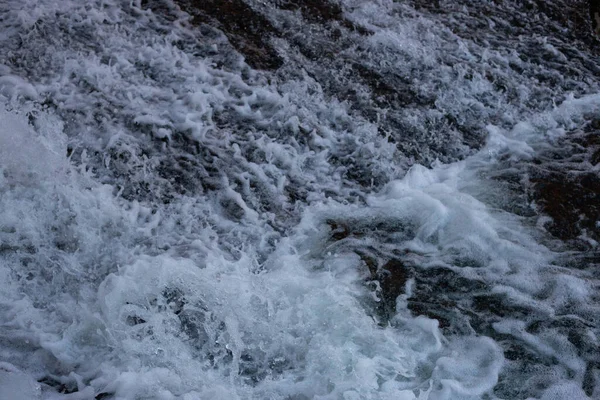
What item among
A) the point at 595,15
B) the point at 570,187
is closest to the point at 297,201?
the point at 570,187

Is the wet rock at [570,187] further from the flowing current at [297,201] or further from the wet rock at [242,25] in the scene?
the wet rock at [242,25]

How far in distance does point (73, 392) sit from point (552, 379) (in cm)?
225

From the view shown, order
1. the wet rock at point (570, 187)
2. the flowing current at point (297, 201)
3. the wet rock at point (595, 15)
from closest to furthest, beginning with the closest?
the flowing current at point (297, 201) → the wet rock at point (570, 187) → the wet rock at point (595, 15)

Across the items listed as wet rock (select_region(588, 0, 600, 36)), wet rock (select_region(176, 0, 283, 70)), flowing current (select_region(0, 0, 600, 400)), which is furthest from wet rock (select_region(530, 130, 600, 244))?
wet rock (select_region(176, 0, 283, 70))

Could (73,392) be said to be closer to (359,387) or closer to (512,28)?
(359,387)

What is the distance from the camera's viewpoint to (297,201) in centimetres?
410

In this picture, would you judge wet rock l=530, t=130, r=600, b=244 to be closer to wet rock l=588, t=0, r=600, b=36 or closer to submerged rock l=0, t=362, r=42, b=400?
wet rock l=588, t=0, r=600, b=36

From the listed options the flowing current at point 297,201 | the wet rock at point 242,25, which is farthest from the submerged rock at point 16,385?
the wet rock at point 242,25

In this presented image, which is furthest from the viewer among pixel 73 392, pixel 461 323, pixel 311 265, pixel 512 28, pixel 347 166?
pixel 512 28

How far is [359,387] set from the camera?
9.96ft

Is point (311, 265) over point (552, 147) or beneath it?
beneath

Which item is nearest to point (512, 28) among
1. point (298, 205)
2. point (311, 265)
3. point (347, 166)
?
point (347, 166)

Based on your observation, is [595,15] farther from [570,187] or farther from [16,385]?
[16,385]

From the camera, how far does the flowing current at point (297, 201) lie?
317 cm
